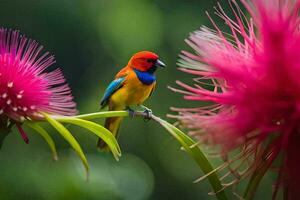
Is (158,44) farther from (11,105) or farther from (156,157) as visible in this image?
(11,105)

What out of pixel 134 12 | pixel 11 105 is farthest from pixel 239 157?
pixel 134 12

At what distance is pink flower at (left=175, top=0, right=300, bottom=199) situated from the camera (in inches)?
35.9

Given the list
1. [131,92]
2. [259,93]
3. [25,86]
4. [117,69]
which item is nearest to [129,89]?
[131,92]

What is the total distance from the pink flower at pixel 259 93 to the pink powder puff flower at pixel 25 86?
22 centimetres

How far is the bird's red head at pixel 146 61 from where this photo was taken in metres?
1.83

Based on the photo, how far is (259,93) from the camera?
0.94 meters

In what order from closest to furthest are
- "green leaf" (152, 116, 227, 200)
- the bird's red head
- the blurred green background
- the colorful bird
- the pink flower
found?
the pink flower, "green leaf" (152, 116, 227, 200), the bird's red head, the colorful bird, the blurred green background

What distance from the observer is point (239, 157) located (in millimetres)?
995

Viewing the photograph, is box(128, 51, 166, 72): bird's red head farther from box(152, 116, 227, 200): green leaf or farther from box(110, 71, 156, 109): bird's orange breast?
box(152, 116, 227, 200): green leaf

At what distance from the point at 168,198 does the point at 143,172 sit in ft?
1.78

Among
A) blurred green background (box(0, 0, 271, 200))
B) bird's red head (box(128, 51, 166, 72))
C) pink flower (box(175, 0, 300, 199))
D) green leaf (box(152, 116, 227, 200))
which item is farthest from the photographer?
blurred green background (box(0, 0, 271, 200))

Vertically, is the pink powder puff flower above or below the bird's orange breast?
above

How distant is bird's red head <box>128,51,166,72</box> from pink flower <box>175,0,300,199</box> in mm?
818

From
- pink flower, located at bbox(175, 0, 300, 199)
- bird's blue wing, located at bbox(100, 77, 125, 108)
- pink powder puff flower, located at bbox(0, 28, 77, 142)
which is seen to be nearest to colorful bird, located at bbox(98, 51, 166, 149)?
bird's blue wing, located at bbox(100, 77, 125, 108)
